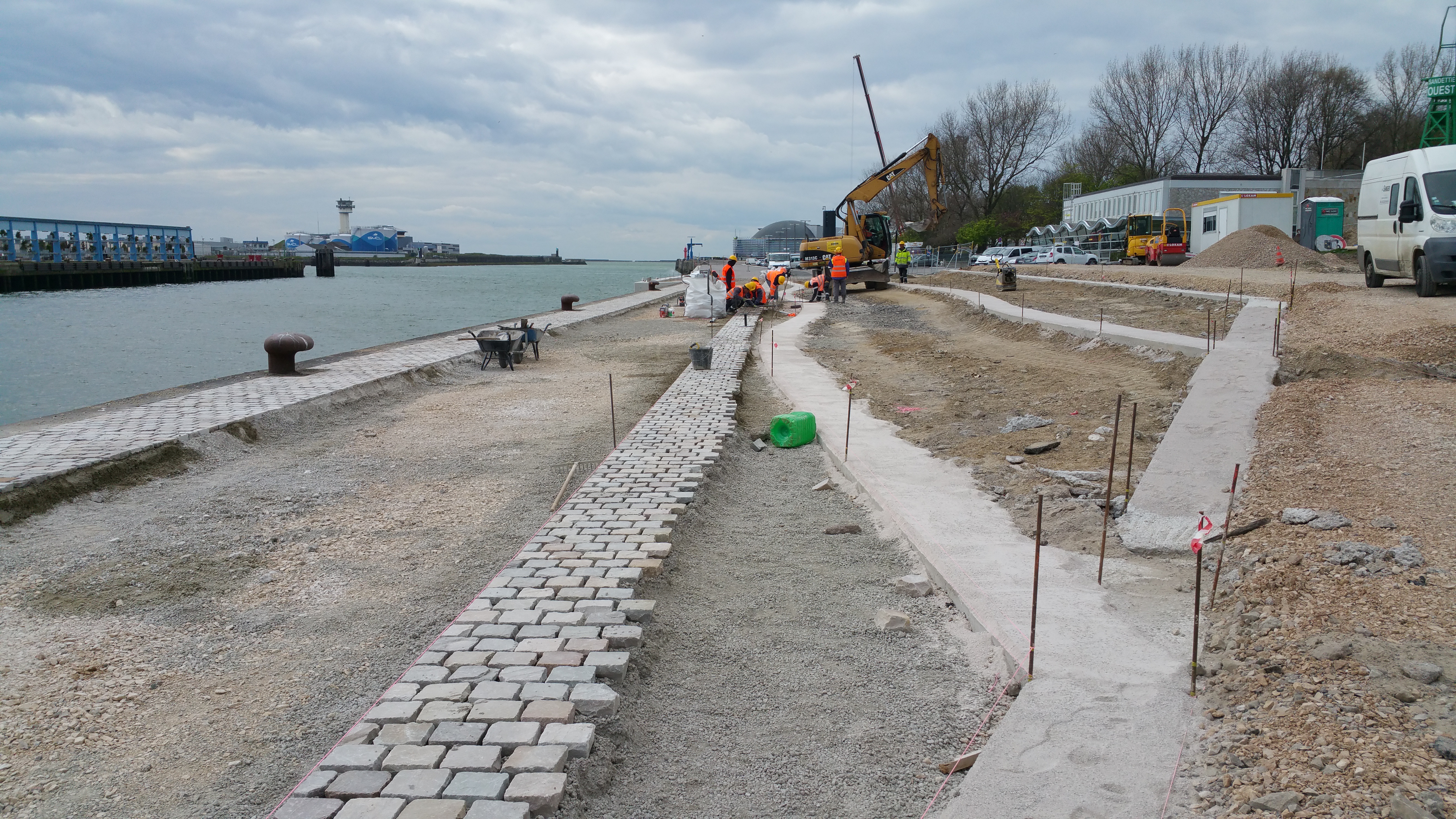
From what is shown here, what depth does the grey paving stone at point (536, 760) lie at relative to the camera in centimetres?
319

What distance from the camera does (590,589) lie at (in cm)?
487

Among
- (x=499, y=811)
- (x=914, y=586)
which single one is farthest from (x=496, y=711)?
(x=914, y=586)

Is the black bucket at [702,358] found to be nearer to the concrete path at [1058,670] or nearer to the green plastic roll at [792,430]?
the green plastic roll at [792,430]

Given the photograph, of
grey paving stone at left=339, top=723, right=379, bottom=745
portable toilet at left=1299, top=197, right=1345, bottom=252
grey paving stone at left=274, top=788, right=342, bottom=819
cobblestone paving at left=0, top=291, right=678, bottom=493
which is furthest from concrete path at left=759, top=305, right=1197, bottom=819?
portable toilet at left=1299, top=197, right=1345, bottom=252

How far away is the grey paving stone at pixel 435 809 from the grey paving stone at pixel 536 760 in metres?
0.22

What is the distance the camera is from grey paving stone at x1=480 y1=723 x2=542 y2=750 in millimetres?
3359

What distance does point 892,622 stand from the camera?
4734 mm

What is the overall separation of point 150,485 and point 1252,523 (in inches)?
337

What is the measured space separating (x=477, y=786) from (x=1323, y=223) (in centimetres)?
3933

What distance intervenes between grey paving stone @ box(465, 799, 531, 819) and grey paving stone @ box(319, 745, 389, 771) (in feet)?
1.66

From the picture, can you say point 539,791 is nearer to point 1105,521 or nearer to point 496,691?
point 496,691

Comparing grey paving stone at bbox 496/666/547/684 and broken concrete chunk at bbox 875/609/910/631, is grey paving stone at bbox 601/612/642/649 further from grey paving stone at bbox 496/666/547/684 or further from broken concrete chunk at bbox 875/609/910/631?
broken concrete chunk at bbox 875/609/910/631

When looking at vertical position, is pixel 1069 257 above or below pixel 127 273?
below

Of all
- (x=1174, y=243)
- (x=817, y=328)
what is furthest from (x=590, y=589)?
(x=1174, y=243)
